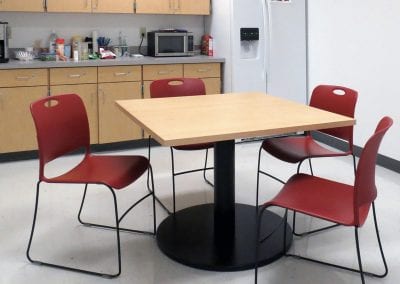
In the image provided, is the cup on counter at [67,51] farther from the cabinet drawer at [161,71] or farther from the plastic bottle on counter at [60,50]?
the cabinet drawer at [161,71]

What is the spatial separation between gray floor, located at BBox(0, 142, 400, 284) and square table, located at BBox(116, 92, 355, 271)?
8cm

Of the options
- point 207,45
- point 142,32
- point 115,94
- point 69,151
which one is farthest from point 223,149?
point 142,32

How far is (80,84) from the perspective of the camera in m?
4.27

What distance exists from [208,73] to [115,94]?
985mm

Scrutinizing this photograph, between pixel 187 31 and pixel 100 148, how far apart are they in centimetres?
159

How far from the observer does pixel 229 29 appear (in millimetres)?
4664

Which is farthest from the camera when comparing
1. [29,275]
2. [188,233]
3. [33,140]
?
[33,140]

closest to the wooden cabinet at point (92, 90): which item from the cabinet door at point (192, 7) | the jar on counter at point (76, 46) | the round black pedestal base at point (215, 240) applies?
the jar on counter at point (76, 46)

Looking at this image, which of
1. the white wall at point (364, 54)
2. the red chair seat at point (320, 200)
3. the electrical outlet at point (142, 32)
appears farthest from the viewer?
the electrical outlet at point (142, 32)

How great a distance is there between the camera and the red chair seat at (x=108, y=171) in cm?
230

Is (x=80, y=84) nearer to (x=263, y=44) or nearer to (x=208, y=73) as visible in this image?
(x=208, y=73)

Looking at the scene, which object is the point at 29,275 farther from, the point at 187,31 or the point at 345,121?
the point at 187,31

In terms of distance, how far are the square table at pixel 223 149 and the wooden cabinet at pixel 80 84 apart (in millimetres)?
1696

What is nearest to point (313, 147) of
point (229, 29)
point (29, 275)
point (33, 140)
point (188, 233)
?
point (188, 233)
